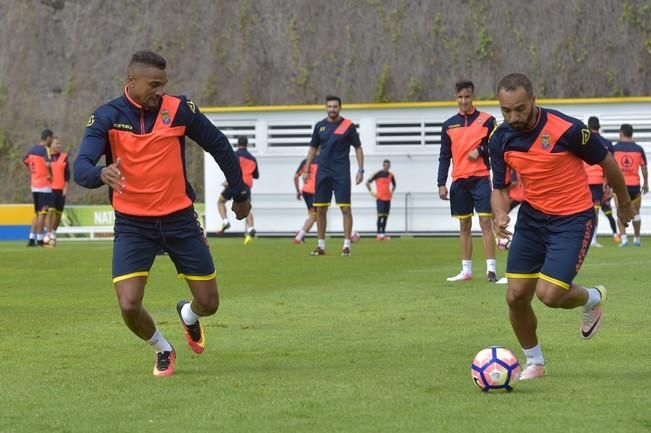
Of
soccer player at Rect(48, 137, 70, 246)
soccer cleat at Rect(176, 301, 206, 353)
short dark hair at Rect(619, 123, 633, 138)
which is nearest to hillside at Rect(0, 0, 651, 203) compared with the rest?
soccer player at Rect(48, 137, 70, 246)

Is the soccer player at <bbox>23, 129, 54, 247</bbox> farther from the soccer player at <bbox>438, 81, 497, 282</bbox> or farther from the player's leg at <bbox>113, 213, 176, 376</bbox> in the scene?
the player's leg at <bbox>113, 213, 176, 376</bbox>

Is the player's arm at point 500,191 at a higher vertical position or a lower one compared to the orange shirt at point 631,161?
higher

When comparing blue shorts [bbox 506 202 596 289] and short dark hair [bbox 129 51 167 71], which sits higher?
short dark hair [bbox 129 51 167 71]

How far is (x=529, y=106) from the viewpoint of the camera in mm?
7887

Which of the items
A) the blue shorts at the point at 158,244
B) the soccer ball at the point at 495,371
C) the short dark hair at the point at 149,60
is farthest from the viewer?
the blue shorts at the point at 158,244

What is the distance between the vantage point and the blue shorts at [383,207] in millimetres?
32250

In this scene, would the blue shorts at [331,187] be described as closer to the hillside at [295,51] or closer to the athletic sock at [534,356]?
the athletic sock at [534,356]

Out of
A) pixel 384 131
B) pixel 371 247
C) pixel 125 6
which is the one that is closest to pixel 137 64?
→ pixel 371 247

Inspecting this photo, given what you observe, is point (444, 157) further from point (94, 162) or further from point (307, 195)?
point (307, 195)

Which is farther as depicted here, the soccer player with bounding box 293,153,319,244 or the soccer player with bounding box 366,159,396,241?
the soccer player with bounding box 366,159,396,241

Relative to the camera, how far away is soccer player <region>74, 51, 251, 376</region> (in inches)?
330

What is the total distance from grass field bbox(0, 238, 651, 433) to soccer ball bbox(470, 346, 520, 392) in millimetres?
85

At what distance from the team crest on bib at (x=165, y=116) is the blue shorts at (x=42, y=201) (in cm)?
2098

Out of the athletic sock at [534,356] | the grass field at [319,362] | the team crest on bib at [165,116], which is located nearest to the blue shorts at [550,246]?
the athletic sock at [534,356]
